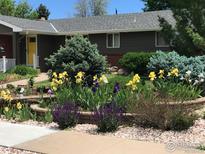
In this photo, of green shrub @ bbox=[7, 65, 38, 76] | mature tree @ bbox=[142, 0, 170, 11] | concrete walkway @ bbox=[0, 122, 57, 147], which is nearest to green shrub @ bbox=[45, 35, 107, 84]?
concrete walkway @ bbox=[0, 122, 57, 147]

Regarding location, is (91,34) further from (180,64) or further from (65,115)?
(65,115)

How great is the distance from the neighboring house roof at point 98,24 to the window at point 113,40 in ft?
2.01

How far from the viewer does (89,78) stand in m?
15.1

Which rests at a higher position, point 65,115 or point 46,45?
point 46,45

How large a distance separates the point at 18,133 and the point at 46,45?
994 inches

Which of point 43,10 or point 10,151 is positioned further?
point 43,10

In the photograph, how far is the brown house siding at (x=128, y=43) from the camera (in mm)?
30688

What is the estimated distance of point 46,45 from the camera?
113ft

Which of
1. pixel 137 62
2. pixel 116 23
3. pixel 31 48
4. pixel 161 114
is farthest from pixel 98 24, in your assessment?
pixel 161 114

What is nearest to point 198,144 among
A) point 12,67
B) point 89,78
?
point 89,78

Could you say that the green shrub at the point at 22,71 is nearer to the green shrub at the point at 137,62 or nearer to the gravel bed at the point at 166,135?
the green shrub at the point at 137,62

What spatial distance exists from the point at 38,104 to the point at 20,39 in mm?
22249

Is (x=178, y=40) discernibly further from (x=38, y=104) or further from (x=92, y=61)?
(x=38, y=104)

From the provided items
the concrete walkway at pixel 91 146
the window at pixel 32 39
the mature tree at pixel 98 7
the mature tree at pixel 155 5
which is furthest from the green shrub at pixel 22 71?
the mature tree at pixel 98 7
